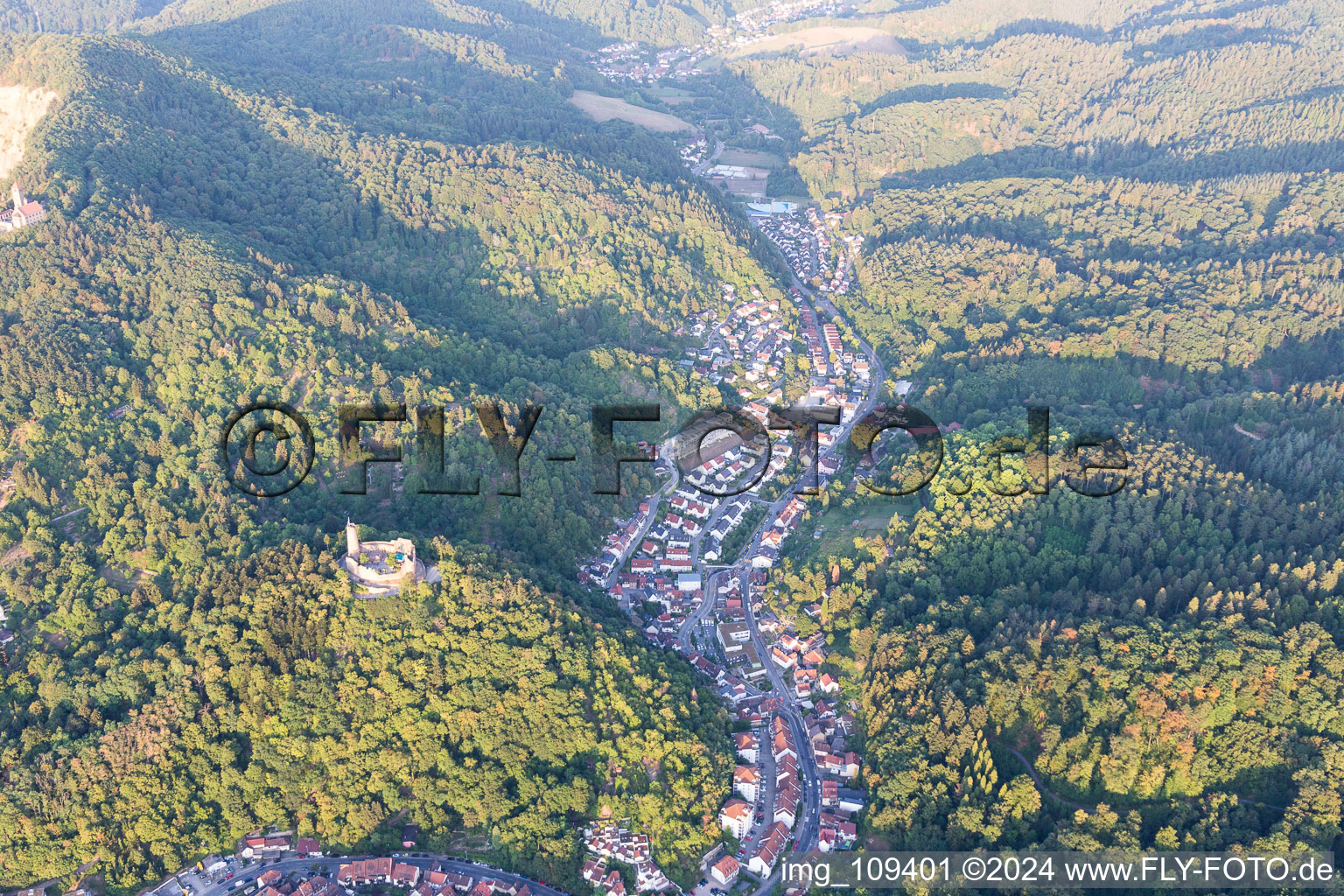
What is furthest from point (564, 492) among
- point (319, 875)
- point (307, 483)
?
point (319, 875)

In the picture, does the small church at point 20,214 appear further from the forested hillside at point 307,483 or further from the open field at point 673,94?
the open field at point 673,94

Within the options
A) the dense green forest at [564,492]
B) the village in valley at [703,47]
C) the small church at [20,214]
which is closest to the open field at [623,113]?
the village in valley at [703,47]

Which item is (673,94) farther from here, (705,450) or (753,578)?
(753,578)

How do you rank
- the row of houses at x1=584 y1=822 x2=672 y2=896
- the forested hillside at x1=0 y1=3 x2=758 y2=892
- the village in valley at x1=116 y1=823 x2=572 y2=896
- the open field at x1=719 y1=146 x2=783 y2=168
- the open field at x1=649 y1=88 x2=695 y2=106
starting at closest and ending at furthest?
the village in valley at x1=116 y1=823 x2=572 y2=896 → the row of houses at x1=584 y1=822 x2=672 y2=896 → the forested hillside at x1=0 y1=3 x2=758 y2=892 → the open field at x1=719 y1=146 x2=783 y2=168 → the open field at x1=649 y1=88 x2=695 y2=106

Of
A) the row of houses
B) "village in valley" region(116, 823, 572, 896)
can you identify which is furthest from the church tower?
the row of houses

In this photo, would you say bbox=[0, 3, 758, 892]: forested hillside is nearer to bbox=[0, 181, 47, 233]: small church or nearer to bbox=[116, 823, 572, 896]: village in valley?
bbox=[116, 823, 572, 896]: village in valley
